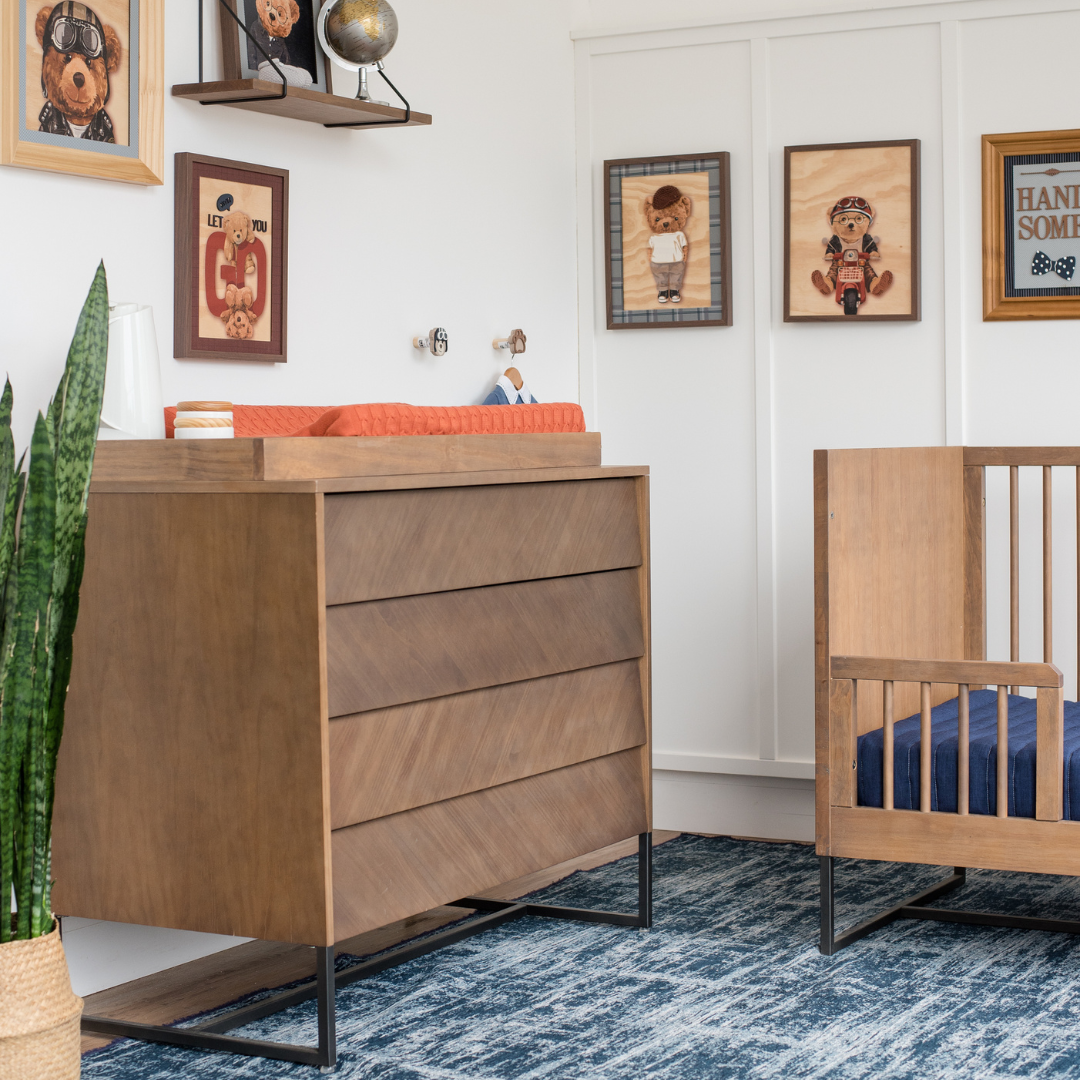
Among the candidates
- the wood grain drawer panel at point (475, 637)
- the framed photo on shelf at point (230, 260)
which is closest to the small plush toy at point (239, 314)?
the framed photo on shelf at point (230, 260)

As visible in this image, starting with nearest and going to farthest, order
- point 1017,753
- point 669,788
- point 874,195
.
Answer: point 1017,753, point 874,195, point 669,788

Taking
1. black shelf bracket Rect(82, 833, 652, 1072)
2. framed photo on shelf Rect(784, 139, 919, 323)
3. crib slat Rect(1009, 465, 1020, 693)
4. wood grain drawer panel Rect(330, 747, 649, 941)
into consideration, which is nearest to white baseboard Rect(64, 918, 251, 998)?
black shelf bracket Rect(82, 833, 652, 1072)

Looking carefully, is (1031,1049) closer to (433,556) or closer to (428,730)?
(428,730)

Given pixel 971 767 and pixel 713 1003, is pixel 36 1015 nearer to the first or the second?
pixel 713 1003

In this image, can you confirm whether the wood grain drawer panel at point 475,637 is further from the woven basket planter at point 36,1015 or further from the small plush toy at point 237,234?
Answer: the small plush toy at point 237,234

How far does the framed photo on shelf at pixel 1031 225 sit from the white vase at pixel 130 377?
6.66ft

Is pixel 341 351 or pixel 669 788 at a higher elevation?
pixel 341 351

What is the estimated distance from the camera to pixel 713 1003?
8.13 feet

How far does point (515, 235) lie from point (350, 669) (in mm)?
1714

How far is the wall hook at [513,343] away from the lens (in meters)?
3.51

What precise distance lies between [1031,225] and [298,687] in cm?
217

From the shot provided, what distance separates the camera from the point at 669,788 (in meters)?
3.84

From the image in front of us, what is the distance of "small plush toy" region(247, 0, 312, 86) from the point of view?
268 centimetres

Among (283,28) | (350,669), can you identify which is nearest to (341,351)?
(283,28)
